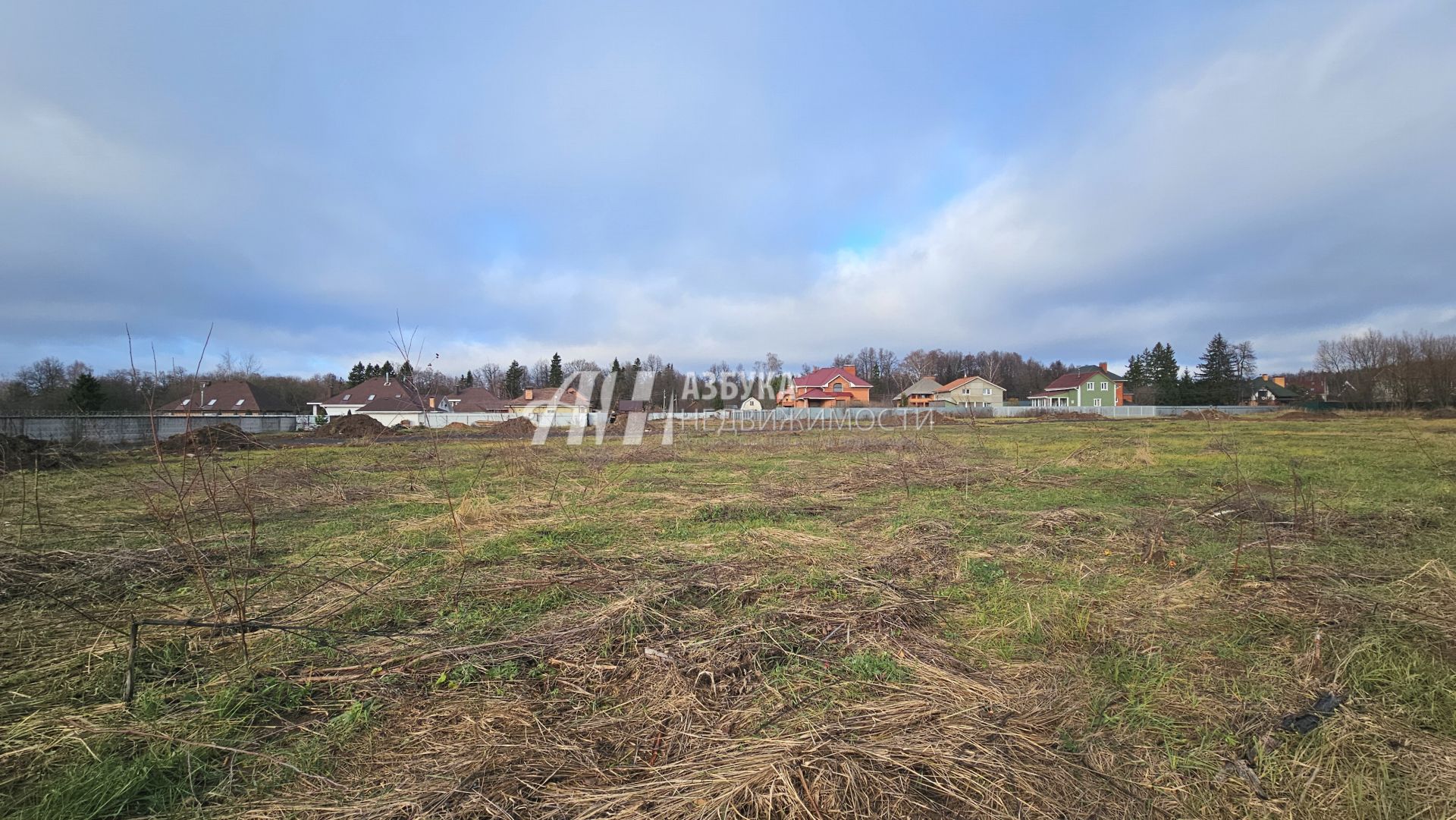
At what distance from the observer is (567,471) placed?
42.9 feet

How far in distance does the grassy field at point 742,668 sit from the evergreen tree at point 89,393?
41781mm

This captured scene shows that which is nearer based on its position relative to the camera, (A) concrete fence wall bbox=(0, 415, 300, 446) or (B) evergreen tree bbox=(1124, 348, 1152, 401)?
(A) concrete fence wall bbox=(0, 415, 300, 446)

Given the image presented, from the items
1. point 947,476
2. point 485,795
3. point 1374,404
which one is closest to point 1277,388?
point 1374,404

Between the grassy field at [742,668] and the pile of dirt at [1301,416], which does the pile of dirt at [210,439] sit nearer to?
the grassy field at [742,668]

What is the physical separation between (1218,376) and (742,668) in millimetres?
83678

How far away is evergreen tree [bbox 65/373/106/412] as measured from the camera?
109ft

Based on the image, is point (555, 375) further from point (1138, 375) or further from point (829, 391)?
point (1138, 375)

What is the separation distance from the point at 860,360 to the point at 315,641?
316ft

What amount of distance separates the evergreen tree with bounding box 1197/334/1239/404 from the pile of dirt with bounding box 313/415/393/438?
3252 inches

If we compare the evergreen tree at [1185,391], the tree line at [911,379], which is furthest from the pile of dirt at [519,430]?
the evergreen tree at [1185,391]

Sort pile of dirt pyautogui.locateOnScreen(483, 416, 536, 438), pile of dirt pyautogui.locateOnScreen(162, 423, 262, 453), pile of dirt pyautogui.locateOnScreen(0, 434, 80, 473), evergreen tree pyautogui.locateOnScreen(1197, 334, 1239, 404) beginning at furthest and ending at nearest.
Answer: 1. evergreen tree pyautogui.locateOnScreen(1197, 334, 1239, 404)
2. pile of dirt pyautogui.locateOnScreen(483, 416, 536, 438)
3. pile of dirt pyautogui.locateOnScreen(0, 434, 80, 473)
4. pile of dirt pyautogui.locateOnScreen(162, 423, 262, 453)

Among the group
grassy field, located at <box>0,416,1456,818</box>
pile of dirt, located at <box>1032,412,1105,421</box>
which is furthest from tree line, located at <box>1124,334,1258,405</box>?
grassy field, located at <box>0,416,1456,818</box>

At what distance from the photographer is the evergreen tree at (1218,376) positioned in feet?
197

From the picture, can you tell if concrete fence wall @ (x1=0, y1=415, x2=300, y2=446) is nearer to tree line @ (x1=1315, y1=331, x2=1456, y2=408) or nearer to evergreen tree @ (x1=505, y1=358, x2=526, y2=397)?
evergreen tree @ (x1=505, y1=358, x2=526, y2=397)
